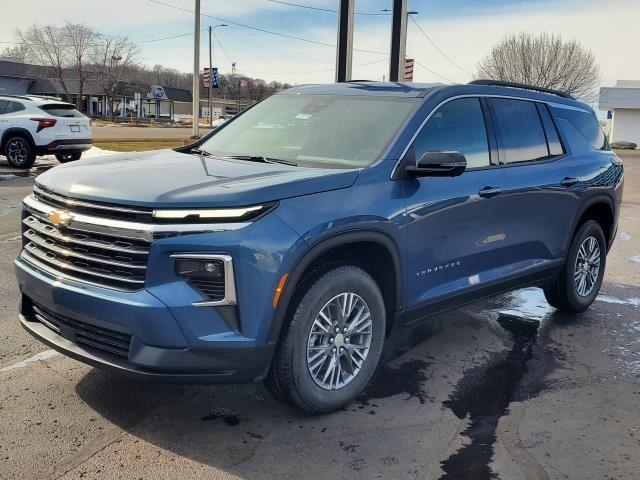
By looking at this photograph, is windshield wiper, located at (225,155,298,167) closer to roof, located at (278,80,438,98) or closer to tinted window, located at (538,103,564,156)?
roof, located at (278,80,438,98)

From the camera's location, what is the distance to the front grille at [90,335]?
3.20 metres

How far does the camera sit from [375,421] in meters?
3.76

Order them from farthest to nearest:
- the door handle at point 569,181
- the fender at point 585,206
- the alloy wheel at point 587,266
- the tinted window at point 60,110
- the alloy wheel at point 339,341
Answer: the tinted window at point 60,110 < the alloy wheel at point 587,266 < the fender at point 585,206 < the door handle at point 569,181 < the alloy wheel at point 339,341

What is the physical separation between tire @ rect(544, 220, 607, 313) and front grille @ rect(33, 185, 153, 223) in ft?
13.0

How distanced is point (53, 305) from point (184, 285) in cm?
79

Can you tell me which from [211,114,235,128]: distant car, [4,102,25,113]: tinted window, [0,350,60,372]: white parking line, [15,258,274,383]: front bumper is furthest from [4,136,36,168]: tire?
[15,258,274,383]: front bumper

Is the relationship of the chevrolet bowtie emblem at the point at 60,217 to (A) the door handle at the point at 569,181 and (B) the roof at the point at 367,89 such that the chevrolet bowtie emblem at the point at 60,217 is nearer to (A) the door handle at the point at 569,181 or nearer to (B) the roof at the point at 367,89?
(B) the roof at the point at 367,89

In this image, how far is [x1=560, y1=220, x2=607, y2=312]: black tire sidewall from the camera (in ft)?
19.1

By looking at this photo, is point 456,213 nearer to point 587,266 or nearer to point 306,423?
point 306,423

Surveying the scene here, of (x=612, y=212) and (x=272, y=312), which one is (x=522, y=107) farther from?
(x=272, y=312)

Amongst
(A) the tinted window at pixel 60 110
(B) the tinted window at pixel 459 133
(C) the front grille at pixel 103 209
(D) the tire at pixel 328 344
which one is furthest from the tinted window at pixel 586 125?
(A) the tinted window at pixel 60 110

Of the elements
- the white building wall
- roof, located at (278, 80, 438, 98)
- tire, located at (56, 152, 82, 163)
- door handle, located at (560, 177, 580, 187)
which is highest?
the white building wall

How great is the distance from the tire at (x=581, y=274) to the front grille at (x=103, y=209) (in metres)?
3.96

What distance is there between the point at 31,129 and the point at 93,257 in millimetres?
13665
